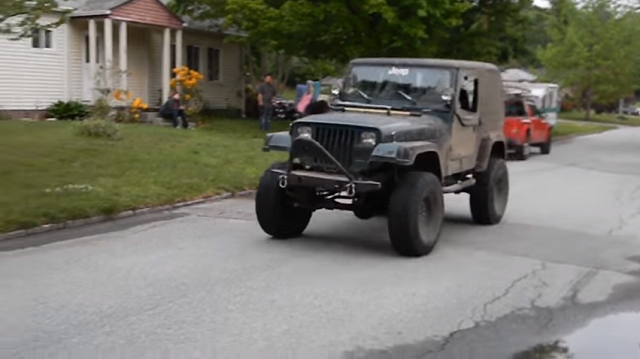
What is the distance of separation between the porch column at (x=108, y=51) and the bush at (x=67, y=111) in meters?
1.11

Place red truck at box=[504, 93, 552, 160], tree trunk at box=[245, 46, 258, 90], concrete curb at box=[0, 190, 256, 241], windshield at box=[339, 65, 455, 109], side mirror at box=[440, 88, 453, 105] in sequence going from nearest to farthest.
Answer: concrete curb at box=[0, 190, 256, 241] → side mirror at box=[440, 88, 453, 105] → windshield at box=[339, 65, 455, 109] → red truck at box=[504, 93, 552, 160] → tree trunk at box=[245, 46, 258, 90]

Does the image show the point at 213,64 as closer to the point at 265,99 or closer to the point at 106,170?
the point at 265,99

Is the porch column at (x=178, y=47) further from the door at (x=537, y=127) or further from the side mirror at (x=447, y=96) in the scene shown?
the side mirror at (x=447, y=96)

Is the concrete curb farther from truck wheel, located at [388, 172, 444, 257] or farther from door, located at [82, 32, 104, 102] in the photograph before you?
door, located at [82, 32, 104, 102]

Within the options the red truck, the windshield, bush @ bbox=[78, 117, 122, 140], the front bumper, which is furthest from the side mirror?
the red truck

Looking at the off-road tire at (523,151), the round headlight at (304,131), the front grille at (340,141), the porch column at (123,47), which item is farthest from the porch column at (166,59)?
the front grille at (340,141)

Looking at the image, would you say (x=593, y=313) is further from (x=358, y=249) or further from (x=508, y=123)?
(x=508, y=123)

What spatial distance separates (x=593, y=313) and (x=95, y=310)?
4391 millimetres

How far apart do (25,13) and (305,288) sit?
6.98m

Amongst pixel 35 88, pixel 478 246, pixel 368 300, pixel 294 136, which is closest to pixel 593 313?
pixel 368 300

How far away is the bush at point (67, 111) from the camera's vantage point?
25688 millimetres

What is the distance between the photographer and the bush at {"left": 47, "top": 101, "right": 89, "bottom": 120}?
2569cm

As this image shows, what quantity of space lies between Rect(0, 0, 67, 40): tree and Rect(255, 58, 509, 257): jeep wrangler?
4.38 metres

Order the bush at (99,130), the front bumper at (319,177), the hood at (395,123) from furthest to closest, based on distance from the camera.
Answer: the bush at (99,130)
the hood at (395,123)
the front bumper at (319,177)
